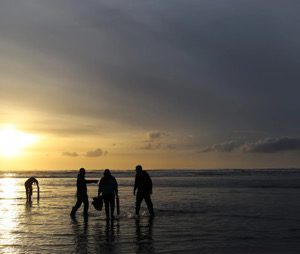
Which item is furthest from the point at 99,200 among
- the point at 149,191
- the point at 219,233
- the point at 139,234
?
the point at 219,233

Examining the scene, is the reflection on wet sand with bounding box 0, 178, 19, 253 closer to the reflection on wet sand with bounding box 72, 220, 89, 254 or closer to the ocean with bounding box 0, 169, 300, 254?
the ocean with bounding box 0, 169, 300, 254

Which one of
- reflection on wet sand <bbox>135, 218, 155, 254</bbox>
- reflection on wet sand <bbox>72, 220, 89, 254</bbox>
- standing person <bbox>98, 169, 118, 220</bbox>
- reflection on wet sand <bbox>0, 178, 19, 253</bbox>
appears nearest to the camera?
reflection on wet sand <bbox>135, 218, 155, 254</bbox>

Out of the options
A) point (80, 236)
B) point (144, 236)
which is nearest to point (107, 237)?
point (80, 236)

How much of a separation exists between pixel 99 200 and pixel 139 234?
418cm

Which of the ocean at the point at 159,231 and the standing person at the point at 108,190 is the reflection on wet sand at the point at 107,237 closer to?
the ocean at the point at 159,231

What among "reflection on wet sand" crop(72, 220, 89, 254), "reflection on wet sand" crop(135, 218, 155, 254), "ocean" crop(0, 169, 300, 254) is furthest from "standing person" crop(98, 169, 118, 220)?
"reflection on wet sand" crop(135, 218, 155, 254)

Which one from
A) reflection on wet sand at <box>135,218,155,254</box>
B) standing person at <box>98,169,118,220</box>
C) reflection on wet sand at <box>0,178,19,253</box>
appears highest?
standing person at <box>98,169,118,220</box>

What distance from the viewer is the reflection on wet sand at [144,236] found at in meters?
11.5

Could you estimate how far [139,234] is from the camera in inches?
548

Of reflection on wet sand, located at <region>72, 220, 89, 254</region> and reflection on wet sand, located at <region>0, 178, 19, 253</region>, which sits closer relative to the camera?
reflection on wet sand, located at <region>72, 220, 89, 254</region>

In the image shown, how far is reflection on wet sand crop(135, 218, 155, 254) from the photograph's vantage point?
11477 millimetres

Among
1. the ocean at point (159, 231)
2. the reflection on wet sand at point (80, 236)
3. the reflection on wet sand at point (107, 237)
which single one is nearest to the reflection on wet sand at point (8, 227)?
the ocean at point (159, 231)

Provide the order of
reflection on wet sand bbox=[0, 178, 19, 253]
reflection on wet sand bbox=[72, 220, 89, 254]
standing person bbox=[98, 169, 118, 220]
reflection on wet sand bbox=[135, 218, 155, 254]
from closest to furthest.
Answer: reflection on wet sand bbox=[135, 218, 155, 254] → reflection on wet sand bbox=[72, 220, 89, 254] → reflection on wet sand bbox=[0, 178, 19, 253] → standing person bbox=[98, 169, 118, 220]

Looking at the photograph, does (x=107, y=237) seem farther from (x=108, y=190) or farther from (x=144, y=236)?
(x=108, y=190)
